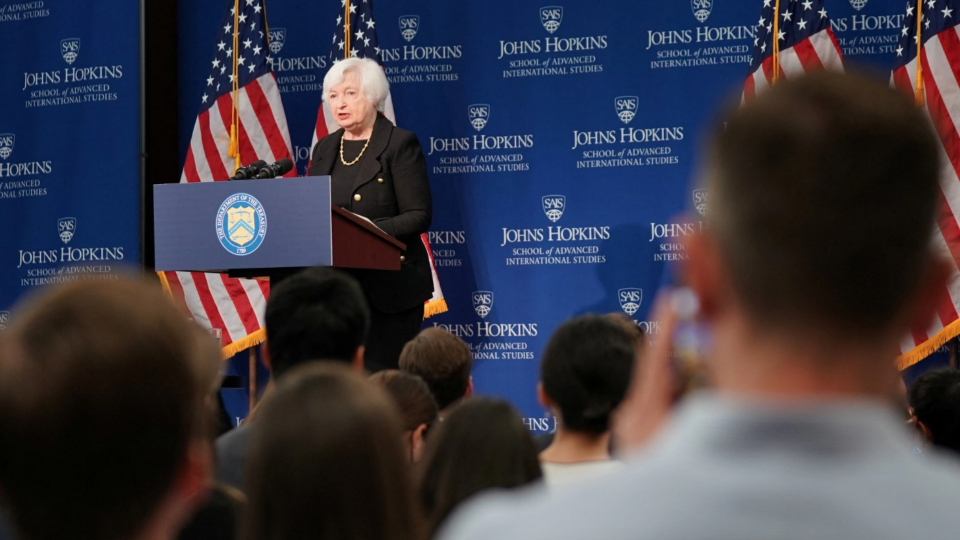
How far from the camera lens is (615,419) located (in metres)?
2.39

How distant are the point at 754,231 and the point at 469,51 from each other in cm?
626

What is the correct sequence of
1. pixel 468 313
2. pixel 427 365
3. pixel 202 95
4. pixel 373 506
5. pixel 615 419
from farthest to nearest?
pixel 202 95 < pixel 468 313 < pixel 427 365 < pixel 615 419 < pixel 373 506

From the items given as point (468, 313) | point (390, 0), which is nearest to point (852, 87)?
point (468, 313)

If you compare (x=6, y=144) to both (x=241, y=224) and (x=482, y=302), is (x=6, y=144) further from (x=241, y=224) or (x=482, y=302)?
(x=241, y=224)

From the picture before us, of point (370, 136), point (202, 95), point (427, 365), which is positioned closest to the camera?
point (427, 365)

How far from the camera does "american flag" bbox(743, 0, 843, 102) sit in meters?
5.70

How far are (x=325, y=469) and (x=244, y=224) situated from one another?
3.16 meters

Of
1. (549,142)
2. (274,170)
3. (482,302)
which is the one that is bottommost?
(482,302)

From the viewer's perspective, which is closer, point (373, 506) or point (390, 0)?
point (373, 506)

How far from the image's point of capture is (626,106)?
6.51m

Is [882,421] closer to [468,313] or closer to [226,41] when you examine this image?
[468,313]

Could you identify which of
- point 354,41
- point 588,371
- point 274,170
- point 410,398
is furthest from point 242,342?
point 588,371

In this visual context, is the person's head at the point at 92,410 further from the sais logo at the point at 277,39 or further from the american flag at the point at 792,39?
the sais logo at the point at 277,39

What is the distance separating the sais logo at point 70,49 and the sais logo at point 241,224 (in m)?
3.59
